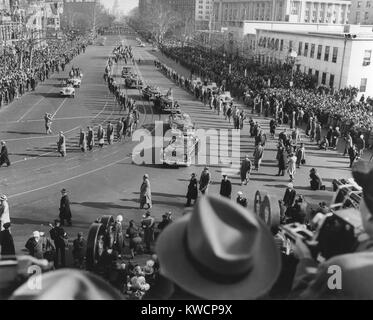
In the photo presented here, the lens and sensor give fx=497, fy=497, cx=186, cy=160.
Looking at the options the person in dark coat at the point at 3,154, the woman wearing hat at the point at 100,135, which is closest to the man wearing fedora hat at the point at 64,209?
the person in dark coat at the point at 3,154

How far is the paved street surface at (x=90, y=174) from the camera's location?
51.0 feet

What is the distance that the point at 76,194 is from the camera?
17.0 metres

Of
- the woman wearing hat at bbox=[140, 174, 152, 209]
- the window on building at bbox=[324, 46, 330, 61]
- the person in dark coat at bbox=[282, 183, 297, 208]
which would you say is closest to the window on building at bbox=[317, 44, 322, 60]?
the window on building at bbox=[324, 46, 330, 61]

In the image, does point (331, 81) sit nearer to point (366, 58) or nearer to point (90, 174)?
point (366, 58)

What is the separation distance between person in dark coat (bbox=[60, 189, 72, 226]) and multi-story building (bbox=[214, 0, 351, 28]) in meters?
103

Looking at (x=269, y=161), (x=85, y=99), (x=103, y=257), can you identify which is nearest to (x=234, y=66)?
(x=85, y=99)

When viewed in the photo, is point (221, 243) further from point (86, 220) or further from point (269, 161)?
point (269, 161)

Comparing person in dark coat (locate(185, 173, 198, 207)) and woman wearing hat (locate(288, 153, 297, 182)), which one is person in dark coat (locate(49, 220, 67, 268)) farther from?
woman wearing hat (locate(288, 153, 297, 182))

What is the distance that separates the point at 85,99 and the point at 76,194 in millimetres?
22383

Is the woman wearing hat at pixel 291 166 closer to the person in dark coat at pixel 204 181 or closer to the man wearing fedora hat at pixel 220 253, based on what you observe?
the person in dark coat at pixel 204 181

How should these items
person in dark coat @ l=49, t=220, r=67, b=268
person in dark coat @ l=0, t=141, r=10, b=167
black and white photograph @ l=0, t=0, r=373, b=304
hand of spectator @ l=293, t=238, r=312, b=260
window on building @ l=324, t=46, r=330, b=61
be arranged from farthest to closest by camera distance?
window on building @ l=324, t=46, r=330, b=61
person in dark coat @ l=0, t=141, r=10, b=167
person in dark coat @ l=49, t=220, r=67, b=268
hand of spectator @ l=293, t=238, r=312, b=260
black and white photograph @ l=0, t=0, r=373, b=304

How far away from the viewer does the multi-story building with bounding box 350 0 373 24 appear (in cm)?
9731

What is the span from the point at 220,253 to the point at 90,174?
58.1ft

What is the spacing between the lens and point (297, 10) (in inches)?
4560
